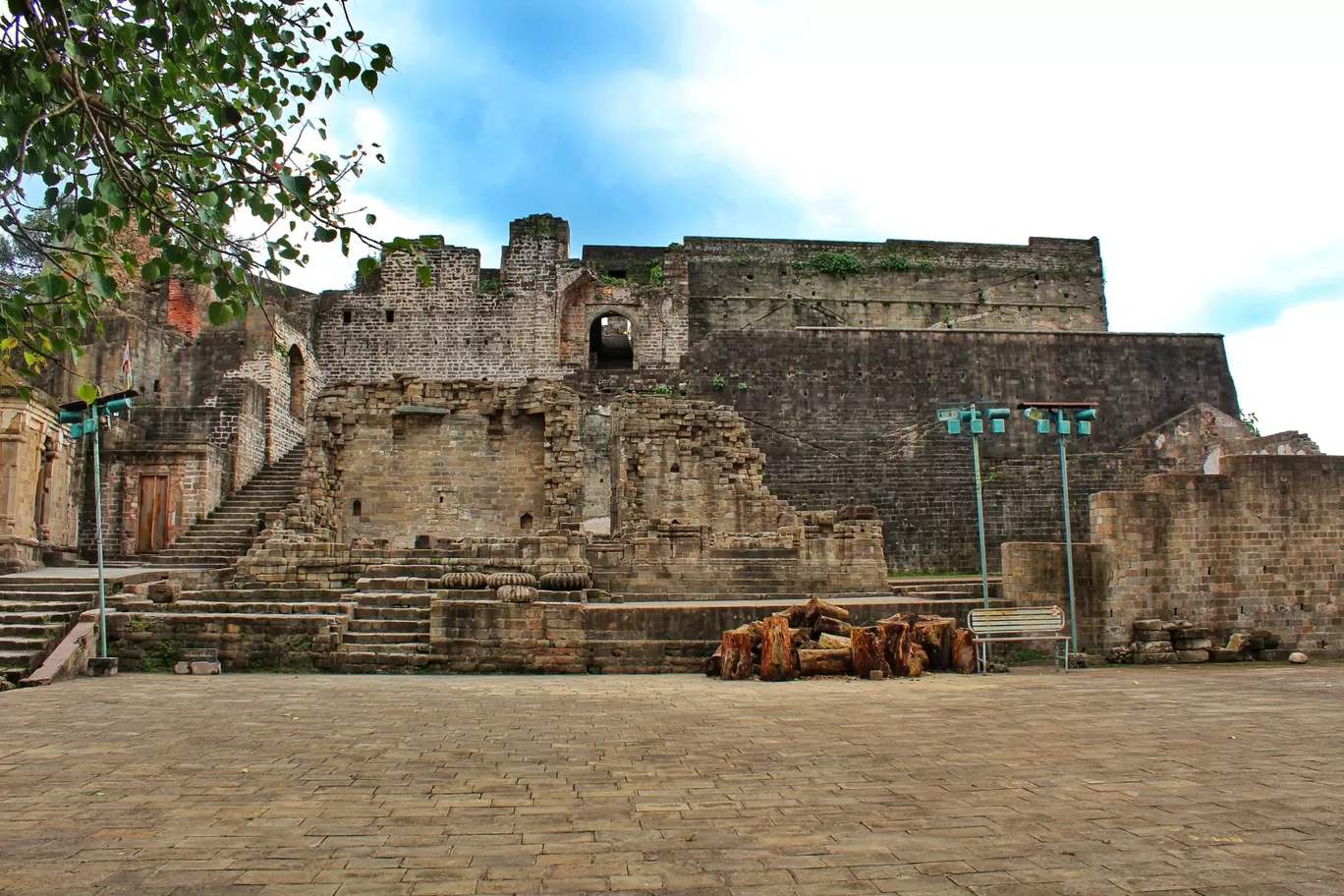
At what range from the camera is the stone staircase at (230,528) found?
56.6ft

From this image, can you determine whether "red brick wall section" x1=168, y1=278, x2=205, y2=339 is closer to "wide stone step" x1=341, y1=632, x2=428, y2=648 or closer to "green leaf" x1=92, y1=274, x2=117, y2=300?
"wide stone step" x1=341, y1=632, x2=428, y2=648

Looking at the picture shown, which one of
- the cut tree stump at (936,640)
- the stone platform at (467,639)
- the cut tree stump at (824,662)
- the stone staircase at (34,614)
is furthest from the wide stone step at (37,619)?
the cut tree stump at (936,640)

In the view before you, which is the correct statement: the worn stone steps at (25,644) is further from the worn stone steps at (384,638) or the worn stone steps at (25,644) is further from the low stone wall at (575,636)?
the low stone wall at (575,636)

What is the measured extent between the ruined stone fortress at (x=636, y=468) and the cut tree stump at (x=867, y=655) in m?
1.63

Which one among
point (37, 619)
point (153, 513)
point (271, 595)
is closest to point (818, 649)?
point (271, 595)

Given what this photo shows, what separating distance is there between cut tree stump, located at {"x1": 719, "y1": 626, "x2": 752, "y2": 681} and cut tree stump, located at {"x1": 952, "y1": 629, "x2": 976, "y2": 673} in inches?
99.0

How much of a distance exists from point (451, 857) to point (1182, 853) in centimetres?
299

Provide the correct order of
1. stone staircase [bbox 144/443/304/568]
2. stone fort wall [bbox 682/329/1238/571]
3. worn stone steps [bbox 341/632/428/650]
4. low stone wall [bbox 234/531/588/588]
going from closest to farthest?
worn stone steps [bbox 341/632/428/650] < low stone wall [bbox 234/531/588/588] < stone staircase [bbox 144/443/304/568] < stone fort wall [bbox 682/329/1238/571]

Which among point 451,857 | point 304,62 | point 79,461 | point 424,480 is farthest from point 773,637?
point 79,461

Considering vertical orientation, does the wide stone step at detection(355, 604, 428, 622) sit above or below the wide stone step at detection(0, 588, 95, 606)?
below

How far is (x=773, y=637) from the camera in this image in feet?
33.4

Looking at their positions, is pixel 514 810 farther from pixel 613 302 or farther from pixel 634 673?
pixel 613 302

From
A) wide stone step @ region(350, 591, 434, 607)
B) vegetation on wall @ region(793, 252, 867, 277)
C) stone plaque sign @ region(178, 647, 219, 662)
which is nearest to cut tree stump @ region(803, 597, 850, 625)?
wide stone step @ region(350, 591, 434, 607)

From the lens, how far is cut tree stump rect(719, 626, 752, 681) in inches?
403
